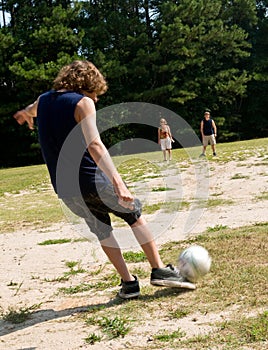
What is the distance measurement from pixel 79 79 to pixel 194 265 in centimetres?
177

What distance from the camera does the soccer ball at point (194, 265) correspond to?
4.15 meters

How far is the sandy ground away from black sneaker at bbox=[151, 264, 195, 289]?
417mm

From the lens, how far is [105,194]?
3.79 m

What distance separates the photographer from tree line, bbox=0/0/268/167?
3362cm

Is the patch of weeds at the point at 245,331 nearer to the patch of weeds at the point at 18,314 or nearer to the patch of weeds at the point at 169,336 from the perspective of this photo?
the patch of weeds at the point at 169,336

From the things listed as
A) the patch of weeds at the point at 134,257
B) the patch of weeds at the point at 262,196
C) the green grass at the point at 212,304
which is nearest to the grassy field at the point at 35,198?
the patch of weeds at the point at 262,196

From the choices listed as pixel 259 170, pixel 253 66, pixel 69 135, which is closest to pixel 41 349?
pixel 69 135

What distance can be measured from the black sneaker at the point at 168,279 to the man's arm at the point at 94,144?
2.47 feet

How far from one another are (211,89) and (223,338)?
3759 centimetres

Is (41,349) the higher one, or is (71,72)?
(71,72)

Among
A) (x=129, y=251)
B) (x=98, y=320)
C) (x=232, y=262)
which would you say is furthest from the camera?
(x=129, y=251)

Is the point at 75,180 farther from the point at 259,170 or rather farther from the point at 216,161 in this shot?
the point at 216,161

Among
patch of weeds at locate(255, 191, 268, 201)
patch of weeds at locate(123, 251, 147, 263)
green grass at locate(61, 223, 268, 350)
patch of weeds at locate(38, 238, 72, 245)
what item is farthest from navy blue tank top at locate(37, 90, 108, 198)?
patch of weeds at locate(255, 191, 268, 201)

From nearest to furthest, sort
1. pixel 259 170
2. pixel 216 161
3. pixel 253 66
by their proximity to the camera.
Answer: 1. pixel 259 170
2. pixel 216 161
3. pixel 253 66
